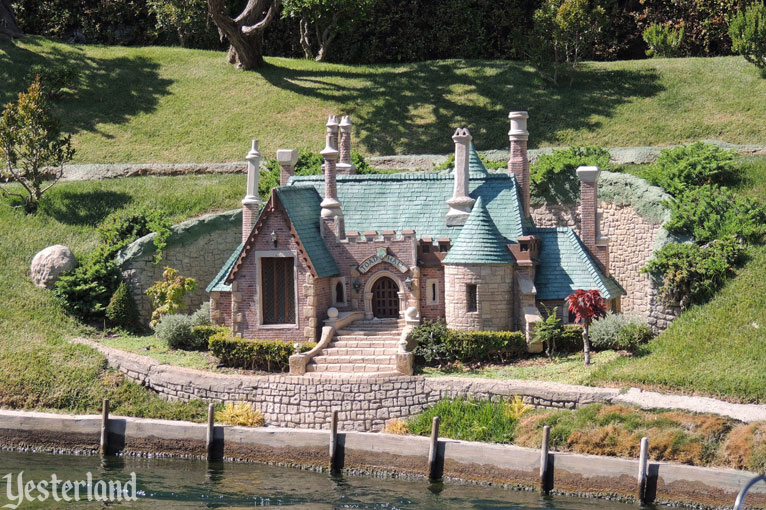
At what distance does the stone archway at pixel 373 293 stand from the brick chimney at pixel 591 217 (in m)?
5.95

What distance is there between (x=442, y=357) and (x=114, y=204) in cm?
1659

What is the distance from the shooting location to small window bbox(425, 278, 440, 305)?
3534 cm

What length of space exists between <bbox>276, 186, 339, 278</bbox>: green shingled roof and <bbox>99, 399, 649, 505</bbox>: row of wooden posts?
6046mm

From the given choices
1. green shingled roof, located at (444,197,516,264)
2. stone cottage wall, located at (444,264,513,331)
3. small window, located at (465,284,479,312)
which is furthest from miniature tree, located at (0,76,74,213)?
small window, located at (465,284,479,312)

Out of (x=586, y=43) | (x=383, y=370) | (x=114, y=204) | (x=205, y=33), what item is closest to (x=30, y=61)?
(x=205, y=33)

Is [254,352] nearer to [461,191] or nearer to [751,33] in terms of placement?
[461,191]

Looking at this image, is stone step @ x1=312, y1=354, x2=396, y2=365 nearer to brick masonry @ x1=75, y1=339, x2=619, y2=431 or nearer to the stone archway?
brick masonry @ x1=75, y1=339, x2=619, y2=431

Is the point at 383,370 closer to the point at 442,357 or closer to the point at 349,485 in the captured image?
the point at 442,357

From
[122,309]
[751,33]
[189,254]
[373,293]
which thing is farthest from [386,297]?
[751,33]

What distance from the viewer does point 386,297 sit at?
118 ft

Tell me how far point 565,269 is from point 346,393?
804 centimetres

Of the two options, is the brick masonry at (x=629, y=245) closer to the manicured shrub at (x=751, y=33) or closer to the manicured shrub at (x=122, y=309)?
the manicured shrub at (x=122, y=309)

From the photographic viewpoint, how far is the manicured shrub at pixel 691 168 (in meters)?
38.8

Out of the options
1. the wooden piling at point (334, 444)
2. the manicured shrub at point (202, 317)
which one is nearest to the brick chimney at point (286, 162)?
the manicured shrub at point (202, 317)
